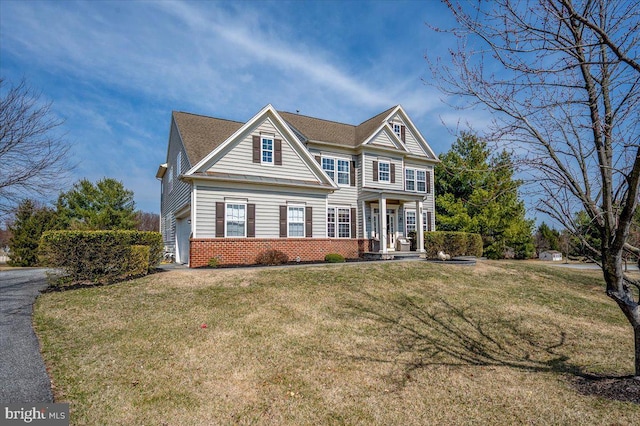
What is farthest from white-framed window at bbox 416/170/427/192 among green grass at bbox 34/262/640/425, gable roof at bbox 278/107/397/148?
green grass at bbox 34/262/640/425

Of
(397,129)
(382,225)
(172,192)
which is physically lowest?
(382,225)

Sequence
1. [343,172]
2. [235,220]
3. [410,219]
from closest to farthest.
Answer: [235,220] < [343,172] < [410,219]

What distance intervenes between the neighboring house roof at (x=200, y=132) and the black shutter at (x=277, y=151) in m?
3.30

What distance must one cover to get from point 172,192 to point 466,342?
18.3 m

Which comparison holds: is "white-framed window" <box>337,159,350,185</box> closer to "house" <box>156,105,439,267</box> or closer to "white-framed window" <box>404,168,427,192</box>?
"house" <box>156,105,439,267</box>

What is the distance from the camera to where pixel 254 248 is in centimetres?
1628

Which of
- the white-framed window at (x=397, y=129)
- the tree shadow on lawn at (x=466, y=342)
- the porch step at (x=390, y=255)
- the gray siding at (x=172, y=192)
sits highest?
the white-framed window at (x=397, y=129)

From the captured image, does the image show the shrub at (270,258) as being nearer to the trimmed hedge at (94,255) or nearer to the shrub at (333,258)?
the shrub at (333,258)

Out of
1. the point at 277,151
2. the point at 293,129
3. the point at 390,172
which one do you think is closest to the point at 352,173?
the point at 390,172

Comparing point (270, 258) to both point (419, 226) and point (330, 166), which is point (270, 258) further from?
point (419, 226)

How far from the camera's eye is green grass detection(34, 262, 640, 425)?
4.95 metres

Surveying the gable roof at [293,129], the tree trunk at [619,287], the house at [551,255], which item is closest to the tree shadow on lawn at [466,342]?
the tree trunk at [619,287]

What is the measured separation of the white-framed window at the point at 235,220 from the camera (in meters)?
16.0

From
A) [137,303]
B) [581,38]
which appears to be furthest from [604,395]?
[137,303]
